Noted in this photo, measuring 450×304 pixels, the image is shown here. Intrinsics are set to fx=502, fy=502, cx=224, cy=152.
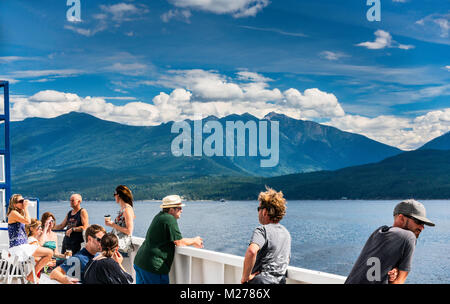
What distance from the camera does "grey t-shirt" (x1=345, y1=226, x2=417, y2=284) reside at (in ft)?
10.5

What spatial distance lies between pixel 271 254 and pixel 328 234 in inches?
3142

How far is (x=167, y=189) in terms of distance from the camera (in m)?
150

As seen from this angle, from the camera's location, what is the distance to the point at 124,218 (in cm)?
564

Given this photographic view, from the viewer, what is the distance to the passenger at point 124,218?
5605 millimetres

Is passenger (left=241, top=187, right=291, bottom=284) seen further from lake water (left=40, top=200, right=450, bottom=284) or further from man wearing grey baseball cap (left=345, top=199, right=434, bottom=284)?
lake water (left=40, top=200, right=450, bottom=284)

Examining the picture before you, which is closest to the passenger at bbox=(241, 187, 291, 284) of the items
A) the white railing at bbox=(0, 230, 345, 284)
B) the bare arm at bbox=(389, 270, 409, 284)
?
the white railing at bbox=(0, 230, 345, 284)

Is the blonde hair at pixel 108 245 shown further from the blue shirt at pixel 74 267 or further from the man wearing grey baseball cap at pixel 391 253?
the man wearing grey baseball cap at pixel 391 253

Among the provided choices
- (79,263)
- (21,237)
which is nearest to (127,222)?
(79,263)

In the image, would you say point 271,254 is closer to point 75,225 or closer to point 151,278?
point 151,278
